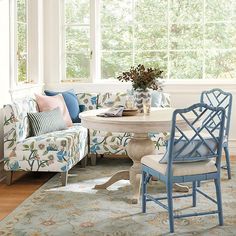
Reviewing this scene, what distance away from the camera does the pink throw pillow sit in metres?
5.82

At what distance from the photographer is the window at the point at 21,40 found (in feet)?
20.0

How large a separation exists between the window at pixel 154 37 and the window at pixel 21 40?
760 millimetres

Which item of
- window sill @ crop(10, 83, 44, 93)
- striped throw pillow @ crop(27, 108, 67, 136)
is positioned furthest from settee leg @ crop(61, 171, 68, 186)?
window sill @ crop(10, 83, 44, 93)

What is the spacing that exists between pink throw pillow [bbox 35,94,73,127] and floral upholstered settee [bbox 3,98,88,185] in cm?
60

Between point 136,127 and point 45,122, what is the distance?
154 centimetres

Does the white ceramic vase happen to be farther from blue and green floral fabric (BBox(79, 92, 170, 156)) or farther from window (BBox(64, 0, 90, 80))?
window (BBox(64, 0, 90, 80))

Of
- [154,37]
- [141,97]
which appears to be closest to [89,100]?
[154,37]

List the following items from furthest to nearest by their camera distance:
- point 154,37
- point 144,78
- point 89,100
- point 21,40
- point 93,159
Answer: point 154,37
point 89,100
point 21,40
point 93,159
point 144,78

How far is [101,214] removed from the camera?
4012 mm

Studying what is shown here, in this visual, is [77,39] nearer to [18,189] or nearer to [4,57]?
[4,57]

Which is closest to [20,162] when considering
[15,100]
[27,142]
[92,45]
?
[27,142]

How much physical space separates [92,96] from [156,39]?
121 centimetres

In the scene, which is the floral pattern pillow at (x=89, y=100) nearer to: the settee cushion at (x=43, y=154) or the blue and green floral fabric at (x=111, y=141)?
the blue and green floral fabric at (x=111, y=141)

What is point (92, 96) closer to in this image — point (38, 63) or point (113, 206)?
point (38, 63)
